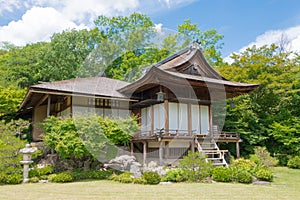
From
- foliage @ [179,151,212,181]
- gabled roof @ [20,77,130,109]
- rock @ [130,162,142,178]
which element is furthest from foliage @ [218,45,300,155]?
rock @ [130,162,142,178]

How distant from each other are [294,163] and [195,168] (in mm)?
8235

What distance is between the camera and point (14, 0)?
581 inches

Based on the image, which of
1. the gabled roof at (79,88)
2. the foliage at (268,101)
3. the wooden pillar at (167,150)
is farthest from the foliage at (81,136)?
the foliage at (268,101)

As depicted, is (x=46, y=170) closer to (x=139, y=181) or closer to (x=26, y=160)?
(x=26, y=160)

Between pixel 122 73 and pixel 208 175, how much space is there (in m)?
13.2

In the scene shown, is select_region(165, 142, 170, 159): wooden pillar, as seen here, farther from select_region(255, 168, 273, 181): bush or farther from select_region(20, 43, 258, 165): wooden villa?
Answer: select_region(255, 168, 273, 181): bush

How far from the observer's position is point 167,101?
12445 millimetres

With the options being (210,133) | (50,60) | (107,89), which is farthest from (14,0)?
(210,133)

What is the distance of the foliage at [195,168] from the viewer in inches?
372

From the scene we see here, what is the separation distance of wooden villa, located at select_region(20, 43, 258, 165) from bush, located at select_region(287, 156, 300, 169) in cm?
407

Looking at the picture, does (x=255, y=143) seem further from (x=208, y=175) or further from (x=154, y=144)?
(x=208, y=175)

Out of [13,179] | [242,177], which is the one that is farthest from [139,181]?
[13,179]

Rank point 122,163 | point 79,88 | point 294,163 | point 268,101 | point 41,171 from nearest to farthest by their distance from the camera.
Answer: point 41,171
point 122,163
point 79,88
point 294,163
point 268,101

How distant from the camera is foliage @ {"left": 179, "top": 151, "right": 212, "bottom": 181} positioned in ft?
31.0
